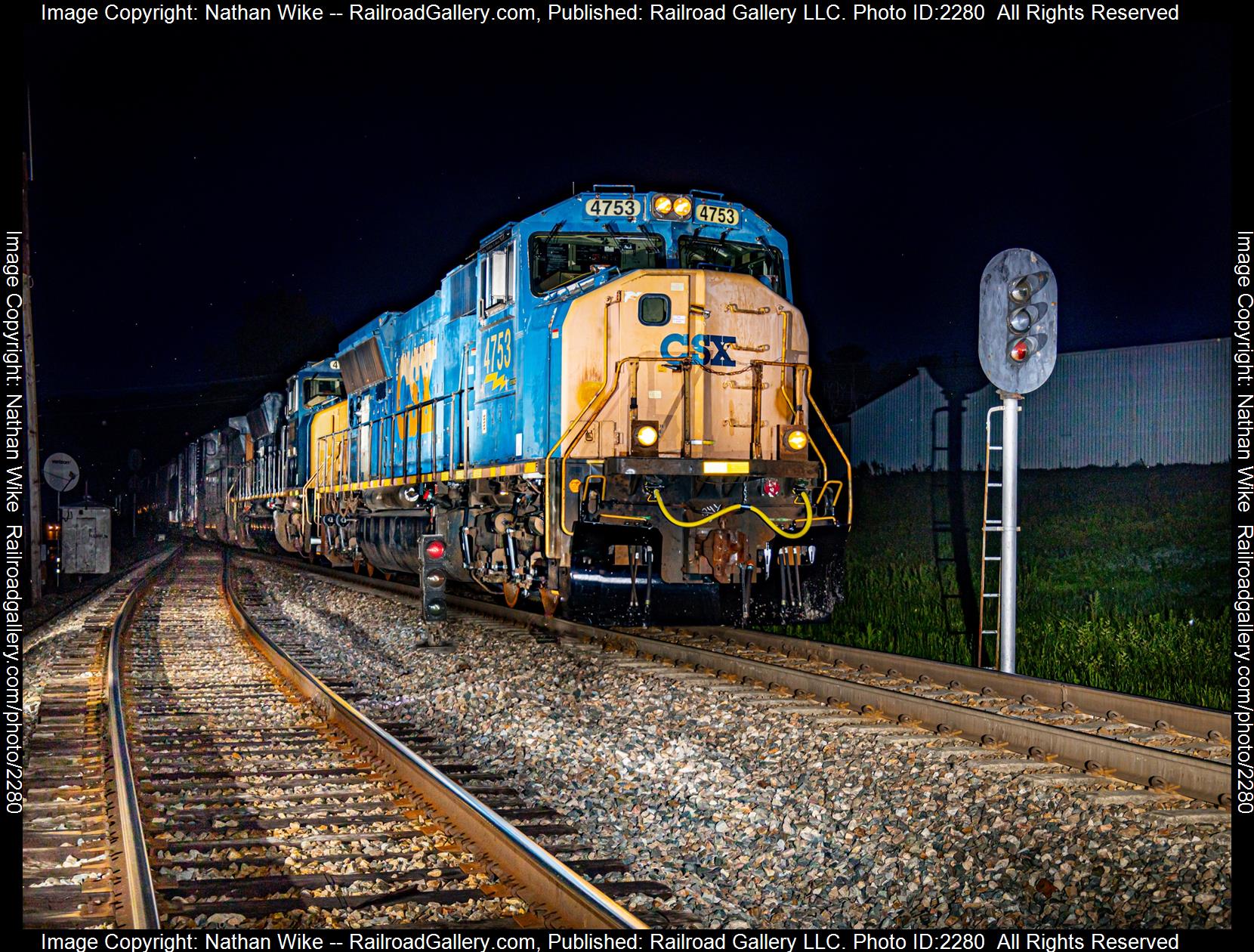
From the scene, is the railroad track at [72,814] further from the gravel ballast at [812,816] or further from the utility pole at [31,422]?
the utility pole at [31,422]

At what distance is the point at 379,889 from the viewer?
4441mm

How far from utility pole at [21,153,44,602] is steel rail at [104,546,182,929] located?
8514mm

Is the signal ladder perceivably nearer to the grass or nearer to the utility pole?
the grass

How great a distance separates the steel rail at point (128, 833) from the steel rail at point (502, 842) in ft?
4.07

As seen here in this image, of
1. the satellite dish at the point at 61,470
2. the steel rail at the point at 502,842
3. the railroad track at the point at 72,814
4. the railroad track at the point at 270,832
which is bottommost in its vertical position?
the railroad track at the point at 72,814

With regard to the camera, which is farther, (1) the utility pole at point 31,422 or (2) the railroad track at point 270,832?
(1) the utility pole at point 31,422

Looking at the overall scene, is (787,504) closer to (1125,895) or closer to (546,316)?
(546,316)

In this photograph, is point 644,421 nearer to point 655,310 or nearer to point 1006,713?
point 655,310

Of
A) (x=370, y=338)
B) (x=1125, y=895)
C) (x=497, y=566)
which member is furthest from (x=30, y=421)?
(x=1125, y=895)

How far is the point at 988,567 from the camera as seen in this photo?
16156mm

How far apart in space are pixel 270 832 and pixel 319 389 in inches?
742

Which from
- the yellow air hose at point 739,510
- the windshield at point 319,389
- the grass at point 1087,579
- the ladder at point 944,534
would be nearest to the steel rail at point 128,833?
the yellow air hose at point 739,510

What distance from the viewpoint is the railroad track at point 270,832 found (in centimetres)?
420
